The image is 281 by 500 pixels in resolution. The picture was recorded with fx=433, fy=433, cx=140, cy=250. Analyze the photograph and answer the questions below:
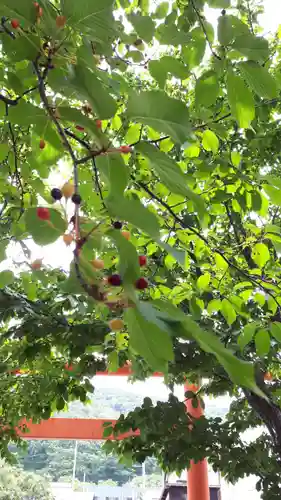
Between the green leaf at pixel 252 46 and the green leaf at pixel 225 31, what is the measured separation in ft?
0.14

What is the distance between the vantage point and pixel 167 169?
13.6 inches

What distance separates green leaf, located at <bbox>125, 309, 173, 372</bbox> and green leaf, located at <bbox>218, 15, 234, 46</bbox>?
37cm

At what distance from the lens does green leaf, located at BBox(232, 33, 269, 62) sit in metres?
0.44

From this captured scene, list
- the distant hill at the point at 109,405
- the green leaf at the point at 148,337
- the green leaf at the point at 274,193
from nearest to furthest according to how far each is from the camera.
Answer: the green leaf at the point at 148,337 < the green leaf at the point at 274,193 < the distant hill at the point at 109,405

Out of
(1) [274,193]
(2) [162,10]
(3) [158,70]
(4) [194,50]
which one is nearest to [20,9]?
(3) [158,70]

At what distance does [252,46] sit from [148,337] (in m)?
0.34

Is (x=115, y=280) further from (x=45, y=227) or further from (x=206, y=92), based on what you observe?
(x=206, y=92)

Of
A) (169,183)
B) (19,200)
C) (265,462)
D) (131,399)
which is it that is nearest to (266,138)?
(19,200)

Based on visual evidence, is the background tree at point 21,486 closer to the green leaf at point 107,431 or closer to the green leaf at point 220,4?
the green leaf at point 107,431

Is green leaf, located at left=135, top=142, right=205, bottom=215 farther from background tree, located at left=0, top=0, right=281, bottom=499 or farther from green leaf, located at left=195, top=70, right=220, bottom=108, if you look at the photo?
green leaf, located at left=195, top=70, right=220, bottom=108

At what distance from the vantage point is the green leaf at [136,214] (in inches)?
11.4

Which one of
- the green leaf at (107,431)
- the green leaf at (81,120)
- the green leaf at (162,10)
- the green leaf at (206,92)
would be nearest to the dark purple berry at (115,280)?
the green leaf at (81,120)

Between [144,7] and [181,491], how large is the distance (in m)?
4.03

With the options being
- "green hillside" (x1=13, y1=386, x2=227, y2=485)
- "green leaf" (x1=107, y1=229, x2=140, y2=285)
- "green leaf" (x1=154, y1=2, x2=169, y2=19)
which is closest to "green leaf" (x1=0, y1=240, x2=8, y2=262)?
"green leaf" (x1=107, y1=229, x2=140, y2=285)
